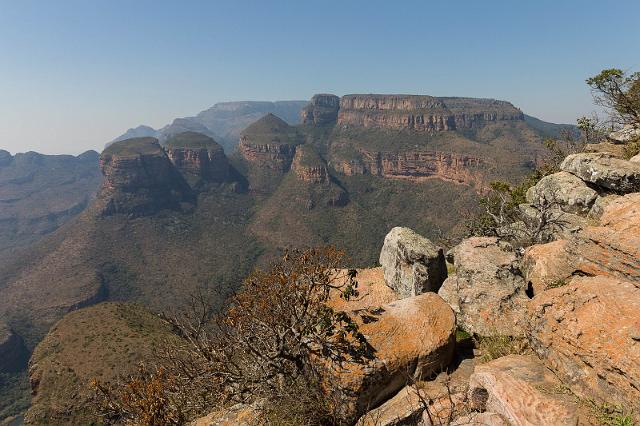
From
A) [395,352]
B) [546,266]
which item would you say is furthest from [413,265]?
[395,352]

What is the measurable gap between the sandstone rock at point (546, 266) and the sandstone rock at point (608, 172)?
7.85m

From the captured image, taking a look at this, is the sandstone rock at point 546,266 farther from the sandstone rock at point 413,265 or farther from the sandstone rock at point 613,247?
the sandstone rock at point 413,265

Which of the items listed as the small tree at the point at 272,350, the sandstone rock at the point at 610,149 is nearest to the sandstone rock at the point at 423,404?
the small tree at the point at 272,350

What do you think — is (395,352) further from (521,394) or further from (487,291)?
(487,291)

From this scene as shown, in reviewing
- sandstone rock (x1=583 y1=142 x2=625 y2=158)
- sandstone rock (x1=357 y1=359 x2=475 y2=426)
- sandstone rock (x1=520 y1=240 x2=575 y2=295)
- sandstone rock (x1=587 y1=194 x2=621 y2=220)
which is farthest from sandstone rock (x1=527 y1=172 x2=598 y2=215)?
sandstone rock (x1=357 y1=359 x2=475 y2=426)

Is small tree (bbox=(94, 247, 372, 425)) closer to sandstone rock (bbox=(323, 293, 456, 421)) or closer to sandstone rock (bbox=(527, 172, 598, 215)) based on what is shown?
sandstone rock (bbox=(323, 293, 456, 421))

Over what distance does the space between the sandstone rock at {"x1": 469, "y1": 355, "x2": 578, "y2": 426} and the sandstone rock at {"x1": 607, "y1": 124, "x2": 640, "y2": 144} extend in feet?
83.9

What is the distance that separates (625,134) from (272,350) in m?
32.6

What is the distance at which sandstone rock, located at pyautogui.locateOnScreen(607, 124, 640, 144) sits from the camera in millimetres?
25800

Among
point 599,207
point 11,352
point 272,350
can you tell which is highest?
point 599,207

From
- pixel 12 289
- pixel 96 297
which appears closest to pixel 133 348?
pixel 96 297

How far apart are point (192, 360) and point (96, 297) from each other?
479 feet

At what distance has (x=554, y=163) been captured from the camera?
110 ft

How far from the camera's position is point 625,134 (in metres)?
27.0
